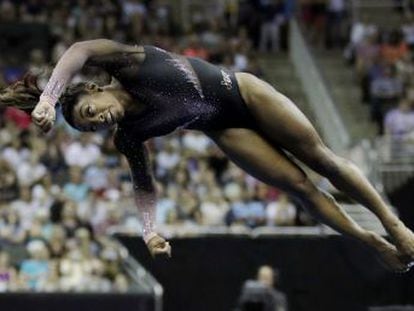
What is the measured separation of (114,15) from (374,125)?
4251 millimetres

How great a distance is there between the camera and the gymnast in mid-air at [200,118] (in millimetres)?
6523

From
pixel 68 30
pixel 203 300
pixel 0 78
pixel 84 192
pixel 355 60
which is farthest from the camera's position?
pixel 355 60

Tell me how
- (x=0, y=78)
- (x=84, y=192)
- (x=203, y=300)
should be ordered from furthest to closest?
(x=0, y=78)
(x=84, y=192)
(x=203, y=300)

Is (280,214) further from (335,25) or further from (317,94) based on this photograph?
(335,25)

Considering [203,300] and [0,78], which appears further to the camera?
[0,78]

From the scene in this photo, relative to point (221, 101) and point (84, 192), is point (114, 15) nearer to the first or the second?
point (84, 192)

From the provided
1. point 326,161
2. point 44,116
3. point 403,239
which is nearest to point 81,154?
point 326,161

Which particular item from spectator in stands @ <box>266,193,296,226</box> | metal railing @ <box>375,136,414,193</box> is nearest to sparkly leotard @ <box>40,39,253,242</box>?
spectator in stands @ <box>266,193,296,226</box>

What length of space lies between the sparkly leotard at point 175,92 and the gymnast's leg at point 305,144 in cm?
→ 10

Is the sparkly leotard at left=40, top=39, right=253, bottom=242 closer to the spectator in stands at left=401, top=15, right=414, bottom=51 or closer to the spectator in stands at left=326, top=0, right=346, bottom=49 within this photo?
the spectator in stands at left=401, top=15, right=414, bottom=51

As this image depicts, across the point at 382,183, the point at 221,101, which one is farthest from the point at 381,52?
the point at 221,101

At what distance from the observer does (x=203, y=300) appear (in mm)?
12797

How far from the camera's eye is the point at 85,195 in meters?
14.0

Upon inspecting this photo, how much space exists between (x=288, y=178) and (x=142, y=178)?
0.87m
